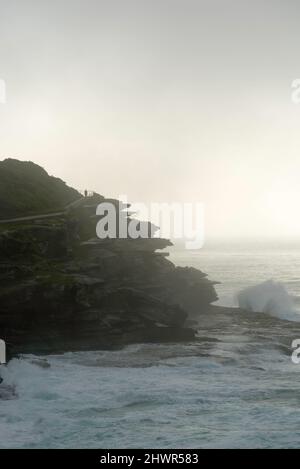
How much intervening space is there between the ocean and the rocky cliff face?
8.90ft

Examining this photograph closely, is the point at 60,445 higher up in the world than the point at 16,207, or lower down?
lower down

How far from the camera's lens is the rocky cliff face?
44.6 metres

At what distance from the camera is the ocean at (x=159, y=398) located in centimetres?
2697

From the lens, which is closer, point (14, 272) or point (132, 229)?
point (14, 272)

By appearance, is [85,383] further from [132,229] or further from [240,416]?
[132,229]

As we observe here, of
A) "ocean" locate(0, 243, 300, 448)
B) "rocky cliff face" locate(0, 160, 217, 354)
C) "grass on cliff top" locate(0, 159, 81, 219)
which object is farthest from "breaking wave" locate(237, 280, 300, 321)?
"grass on cliff top" locate(0, 159, 81, 219)

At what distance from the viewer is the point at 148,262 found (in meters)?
57.8

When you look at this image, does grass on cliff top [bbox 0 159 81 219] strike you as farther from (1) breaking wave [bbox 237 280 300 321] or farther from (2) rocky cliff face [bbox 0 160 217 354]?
(1) breaking wave [bbox 237 280 300 321]

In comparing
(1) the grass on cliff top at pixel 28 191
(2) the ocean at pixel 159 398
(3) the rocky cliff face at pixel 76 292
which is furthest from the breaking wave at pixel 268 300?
(1) the grass on cliff top at pixel 28 191

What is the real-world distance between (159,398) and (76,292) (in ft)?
49.8

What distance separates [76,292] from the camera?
45656 millimetres

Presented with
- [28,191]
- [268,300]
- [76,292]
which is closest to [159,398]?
[76,292]
